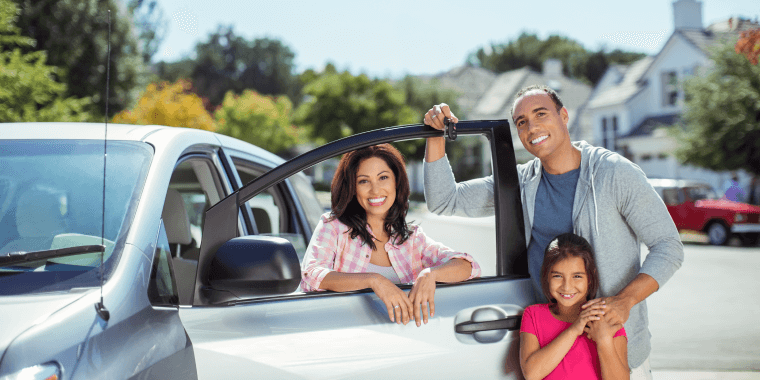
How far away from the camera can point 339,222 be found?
2.42 m

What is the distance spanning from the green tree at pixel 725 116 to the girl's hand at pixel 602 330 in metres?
18.3

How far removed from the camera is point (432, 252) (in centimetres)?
242

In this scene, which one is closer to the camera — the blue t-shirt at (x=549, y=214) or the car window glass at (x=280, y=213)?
the blue t-shirt at (x=549, y=214)

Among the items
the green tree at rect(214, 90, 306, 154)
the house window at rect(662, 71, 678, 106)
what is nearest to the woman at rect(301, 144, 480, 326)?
the house window at rect(662, 71, 678, 106)

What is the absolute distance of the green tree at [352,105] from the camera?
108 ft

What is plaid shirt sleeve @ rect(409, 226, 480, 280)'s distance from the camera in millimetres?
2328

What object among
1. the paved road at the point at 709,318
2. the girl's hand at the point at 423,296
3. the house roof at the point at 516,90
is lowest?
the paved road at the point at 709,318

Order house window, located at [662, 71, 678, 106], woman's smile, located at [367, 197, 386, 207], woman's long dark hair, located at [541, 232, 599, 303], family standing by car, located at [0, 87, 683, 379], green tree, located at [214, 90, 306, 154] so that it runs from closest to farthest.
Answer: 1. family standing by car, located at [0, 87, 683, 379]
2. woman's long dark hair, located at [541, 232, 599, 303]
3. woman's smile, located at [367, 197, 386, 207]
4. house window, located at [662, 71, 678, 106]
5. green tree, located at [214, 90, 306, 154]

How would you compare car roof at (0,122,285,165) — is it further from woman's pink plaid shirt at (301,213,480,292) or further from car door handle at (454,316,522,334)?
car door handle at (454,316,522,334)

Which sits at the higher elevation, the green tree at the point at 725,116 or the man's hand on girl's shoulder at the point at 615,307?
the green tree at the point at 725,116

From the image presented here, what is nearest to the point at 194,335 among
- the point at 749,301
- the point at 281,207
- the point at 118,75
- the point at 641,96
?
the point at 281,207

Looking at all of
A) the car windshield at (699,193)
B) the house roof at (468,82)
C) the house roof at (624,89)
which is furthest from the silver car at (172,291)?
the house roof at (468,82)

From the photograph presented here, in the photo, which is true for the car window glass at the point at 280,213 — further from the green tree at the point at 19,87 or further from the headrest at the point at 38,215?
the green tree at the point at 19,87

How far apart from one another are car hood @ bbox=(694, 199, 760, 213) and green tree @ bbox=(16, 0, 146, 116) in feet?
50.7
